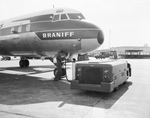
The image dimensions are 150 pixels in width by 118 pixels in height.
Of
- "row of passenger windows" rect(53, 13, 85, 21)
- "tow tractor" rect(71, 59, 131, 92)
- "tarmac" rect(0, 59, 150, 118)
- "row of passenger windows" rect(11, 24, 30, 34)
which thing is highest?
"row of passenger windows" rect(53, 13, 85, 21)

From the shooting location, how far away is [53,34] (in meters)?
11.4

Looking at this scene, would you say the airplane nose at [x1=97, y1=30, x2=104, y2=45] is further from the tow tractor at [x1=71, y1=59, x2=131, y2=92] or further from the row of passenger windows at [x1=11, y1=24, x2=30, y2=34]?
the row of passenger windows at [x1=11, y1=24, x2=30, y2=34]

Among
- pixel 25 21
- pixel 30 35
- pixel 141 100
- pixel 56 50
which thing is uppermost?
pixel 25 21

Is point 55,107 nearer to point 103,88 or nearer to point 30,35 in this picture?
point 103,88

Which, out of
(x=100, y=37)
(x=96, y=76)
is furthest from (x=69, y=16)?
(x=96, y=76)

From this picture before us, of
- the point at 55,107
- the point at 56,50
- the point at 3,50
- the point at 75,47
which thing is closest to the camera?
the point at 55,107

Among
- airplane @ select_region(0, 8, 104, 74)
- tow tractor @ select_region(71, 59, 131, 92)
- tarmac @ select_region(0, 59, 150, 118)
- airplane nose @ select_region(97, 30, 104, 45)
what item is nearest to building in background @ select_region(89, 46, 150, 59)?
airplane nose @ select_region(97, 30, 104, 45)

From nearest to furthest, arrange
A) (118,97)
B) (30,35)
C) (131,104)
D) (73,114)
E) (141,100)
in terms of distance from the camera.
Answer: (73,114) → (131,104) → (141,100) → (118,97) → (30,35)

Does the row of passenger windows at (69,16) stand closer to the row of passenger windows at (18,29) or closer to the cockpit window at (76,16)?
the cockpit window at (76,16)

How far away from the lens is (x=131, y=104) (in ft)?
22.3

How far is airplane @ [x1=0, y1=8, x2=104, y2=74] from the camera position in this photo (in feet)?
34.4

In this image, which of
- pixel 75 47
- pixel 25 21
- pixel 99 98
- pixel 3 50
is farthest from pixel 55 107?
pixel 3 50

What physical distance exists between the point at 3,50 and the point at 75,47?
24.8 feet

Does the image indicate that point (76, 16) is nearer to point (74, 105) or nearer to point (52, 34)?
point (52, 34)
